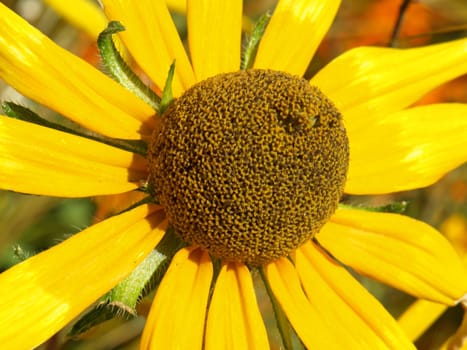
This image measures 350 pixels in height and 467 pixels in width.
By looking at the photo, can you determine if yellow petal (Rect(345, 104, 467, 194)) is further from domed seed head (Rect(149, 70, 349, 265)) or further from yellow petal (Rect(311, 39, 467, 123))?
domed seed head (Rect(149, 70, 349, 265))

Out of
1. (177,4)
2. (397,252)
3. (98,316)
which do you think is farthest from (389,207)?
(177,4)

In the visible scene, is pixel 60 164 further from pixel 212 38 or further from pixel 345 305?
pixel 345 305

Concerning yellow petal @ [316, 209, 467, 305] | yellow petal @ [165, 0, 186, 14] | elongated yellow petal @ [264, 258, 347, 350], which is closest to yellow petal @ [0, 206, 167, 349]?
elongated yellow petal @ [264, 258, 347, 350]

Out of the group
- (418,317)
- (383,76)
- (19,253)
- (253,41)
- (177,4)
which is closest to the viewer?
(19,253)

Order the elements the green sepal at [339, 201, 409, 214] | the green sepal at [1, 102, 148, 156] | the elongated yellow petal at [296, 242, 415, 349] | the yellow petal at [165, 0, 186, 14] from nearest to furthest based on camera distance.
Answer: the green sepal at [1, 102, 148, 156] < the elongated yellow petal at [296, 242, 415, 349] < the green sepal at [339, 201, 409, 214] < the yellow petal at [165, 0, 186, 14]

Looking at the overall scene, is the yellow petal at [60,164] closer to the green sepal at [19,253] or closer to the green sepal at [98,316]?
the green sepal at [19,253]

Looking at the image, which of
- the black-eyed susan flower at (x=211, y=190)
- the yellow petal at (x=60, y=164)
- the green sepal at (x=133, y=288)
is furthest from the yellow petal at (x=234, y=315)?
the yellow petal at (x=60, y=164)

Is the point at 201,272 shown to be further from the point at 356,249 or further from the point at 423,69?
the point at 423,69
